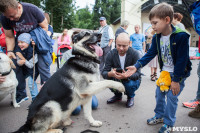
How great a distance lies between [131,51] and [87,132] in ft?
6.17

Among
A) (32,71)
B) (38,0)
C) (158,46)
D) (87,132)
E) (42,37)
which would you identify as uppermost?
(38,0)

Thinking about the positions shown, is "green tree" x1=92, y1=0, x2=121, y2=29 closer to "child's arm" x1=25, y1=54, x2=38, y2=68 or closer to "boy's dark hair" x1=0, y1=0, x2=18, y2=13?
"child's arm" x1=25, y1=54, x2=38, y2=68

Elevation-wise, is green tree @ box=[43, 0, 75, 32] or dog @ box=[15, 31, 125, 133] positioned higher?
green tree @ box=[43, 0, 75, 32]

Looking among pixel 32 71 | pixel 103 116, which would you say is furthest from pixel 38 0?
pixel 103 116

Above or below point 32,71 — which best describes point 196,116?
below

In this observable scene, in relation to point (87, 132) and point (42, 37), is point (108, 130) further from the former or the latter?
point (42, 37)

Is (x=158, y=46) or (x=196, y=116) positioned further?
(x=196, y=116)

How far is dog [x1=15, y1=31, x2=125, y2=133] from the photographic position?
1882 mm

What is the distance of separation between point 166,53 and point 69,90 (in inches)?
62.2

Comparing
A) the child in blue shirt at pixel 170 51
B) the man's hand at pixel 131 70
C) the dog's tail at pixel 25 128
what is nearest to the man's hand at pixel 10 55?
the dog's tail at pixel 25 128

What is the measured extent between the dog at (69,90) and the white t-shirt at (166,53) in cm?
81

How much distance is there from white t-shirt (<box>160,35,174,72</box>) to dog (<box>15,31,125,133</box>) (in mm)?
807

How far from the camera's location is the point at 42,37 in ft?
9.17

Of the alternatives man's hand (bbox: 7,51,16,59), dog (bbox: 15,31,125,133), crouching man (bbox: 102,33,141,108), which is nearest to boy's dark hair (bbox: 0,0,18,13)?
man's hand (bbox: 7,51,16,59)
